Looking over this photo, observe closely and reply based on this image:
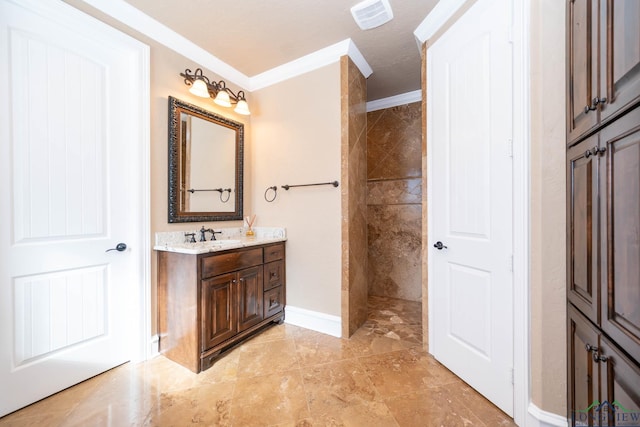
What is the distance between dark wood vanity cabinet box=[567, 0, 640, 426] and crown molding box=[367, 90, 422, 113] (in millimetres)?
2279

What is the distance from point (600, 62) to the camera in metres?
0.85

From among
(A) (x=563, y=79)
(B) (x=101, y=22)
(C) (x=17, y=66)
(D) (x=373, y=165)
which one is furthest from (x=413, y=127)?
(C) (x=17, y=66)

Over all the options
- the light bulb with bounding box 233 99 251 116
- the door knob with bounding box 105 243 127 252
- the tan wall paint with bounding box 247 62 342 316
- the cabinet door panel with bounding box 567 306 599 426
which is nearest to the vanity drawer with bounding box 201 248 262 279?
the tan wall paint with bounding box 247 62 342 316

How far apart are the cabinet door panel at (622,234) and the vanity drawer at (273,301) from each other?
7.06ft

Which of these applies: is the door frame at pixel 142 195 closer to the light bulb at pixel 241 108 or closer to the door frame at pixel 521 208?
the light bulb at pixel 241 108

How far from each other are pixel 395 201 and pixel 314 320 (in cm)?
189

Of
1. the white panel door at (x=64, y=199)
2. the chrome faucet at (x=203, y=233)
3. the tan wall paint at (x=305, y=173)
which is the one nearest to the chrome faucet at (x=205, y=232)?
the chrome faucet at (x=203, y=233)

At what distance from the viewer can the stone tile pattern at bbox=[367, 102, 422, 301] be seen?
3287 mm

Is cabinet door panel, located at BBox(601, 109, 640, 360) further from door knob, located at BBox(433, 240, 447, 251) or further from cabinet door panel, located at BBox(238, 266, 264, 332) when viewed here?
cabinet door panel, located at BBox(238, 266, 264, 332)

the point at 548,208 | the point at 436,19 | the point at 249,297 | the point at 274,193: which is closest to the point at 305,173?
the point at 274,193

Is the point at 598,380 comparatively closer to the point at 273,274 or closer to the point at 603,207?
the point at 603,207

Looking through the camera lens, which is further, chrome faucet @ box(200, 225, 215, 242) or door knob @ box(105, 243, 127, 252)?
chrome faucet @ box(200, 225, 215, 242)

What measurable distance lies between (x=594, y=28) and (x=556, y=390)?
1.50 metres

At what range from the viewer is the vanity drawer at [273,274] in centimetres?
236
